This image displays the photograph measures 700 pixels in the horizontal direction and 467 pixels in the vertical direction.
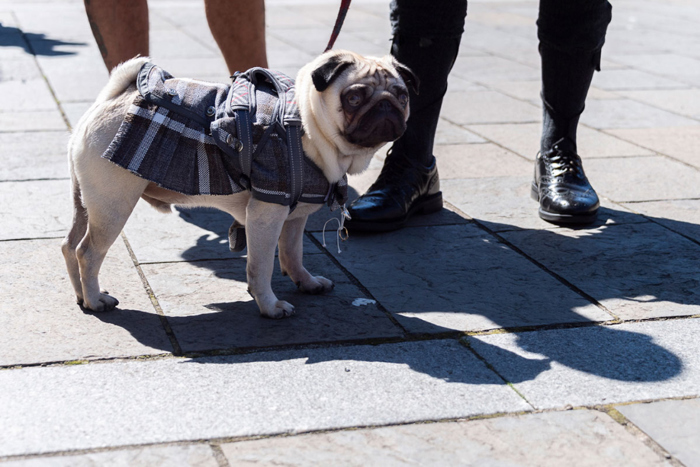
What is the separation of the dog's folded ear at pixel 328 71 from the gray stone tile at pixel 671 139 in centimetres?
318

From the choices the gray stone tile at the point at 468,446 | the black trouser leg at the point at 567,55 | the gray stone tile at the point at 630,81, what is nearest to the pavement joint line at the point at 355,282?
the gray stone tile at the point at 468,446

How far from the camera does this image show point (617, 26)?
33.7ft

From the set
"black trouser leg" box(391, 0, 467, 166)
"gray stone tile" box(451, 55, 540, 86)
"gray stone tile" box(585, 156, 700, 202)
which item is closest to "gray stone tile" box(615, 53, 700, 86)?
"gray stone tile" box(451, 55, 540, 86)

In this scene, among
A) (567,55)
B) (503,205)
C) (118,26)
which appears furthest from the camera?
(503,205)

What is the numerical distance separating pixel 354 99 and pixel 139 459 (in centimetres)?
132

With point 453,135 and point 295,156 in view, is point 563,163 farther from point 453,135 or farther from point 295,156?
point 295,156

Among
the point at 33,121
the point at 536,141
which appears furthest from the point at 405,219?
the point at 33,121

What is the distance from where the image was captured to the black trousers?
3.99m

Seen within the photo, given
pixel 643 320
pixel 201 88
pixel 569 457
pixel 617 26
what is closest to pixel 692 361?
pixel 643 320

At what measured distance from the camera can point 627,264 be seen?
3600 mm

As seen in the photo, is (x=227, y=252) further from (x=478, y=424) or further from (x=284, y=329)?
(x=478, y=424)

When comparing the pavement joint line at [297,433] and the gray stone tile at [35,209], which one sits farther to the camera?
the gray stone tile at [35,209]

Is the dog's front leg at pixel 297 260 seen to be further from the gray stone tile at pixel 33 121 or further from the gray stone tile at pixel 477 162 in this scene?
the gray stone tile at pixel 33 121

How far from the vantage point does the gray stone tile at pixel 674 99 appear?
645 centimetres
